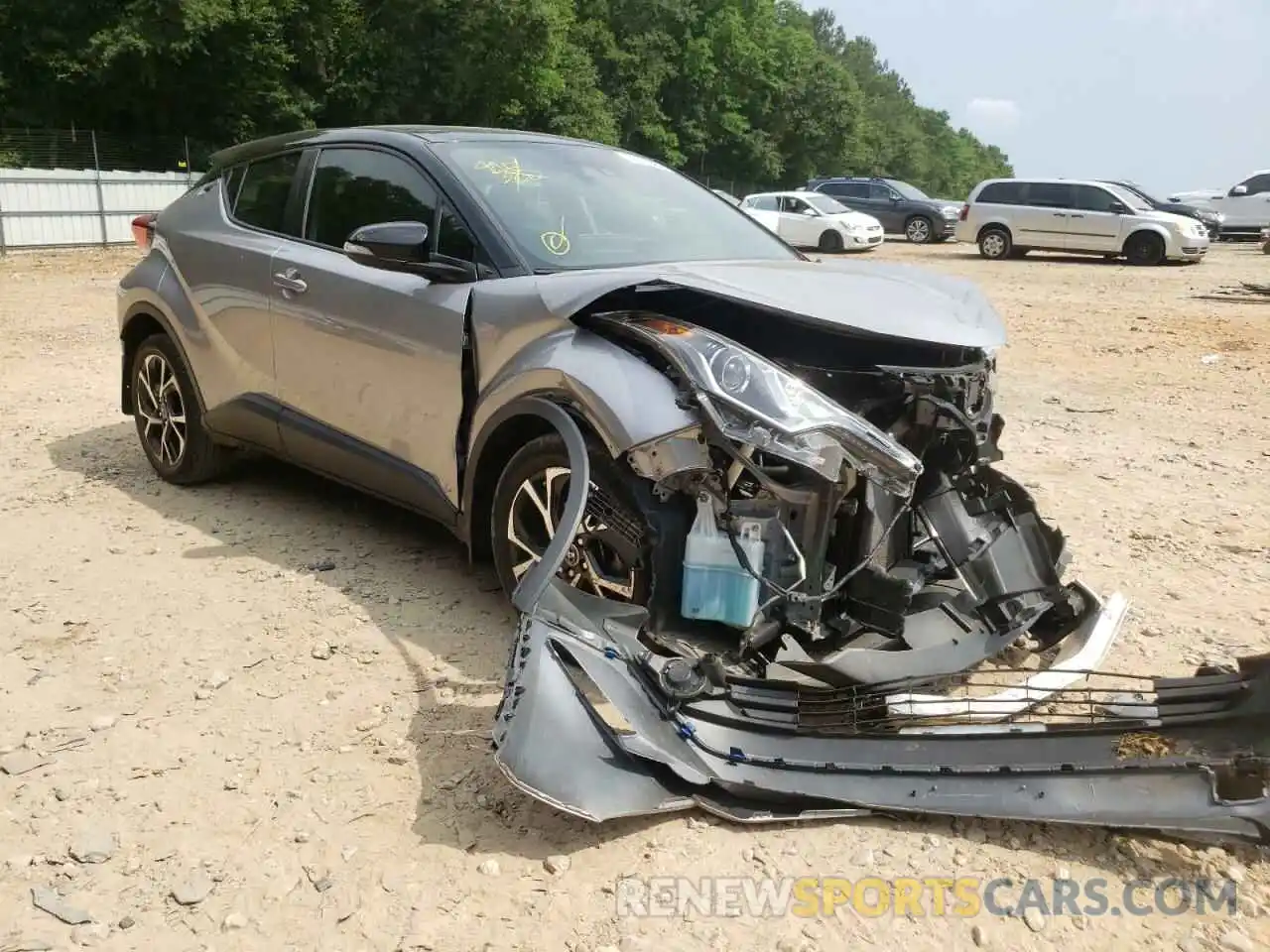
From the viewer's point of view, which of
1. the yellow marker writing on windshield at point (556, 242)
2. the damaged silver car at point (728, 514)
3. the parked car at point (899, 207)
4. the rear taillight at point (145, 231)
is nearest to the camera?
the damaged silver car at point (728, 514)

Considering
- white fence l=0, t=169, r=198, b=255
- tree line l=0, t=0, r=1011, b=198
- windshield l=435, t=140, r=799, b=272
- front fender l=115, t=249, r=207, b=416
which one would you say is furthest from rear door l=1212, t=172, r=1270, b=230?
front fender l=115, t=249, r=207, b=416

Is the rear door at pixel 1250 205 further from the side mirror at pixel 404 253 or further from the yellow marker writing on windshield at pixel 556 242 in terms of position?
the side mirror at pixel 404 253

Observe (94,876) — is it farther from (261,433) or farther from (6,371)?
(6,371)

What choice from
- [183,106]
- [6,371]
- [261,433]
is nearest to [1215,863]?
[261,433]

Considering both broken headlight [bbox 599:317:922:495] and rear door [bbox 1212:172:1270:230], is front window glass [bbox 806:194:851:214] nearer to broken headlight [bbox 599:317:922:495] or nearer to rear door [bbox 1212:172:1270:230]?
rear door [bbox 1212:172:1270:230]

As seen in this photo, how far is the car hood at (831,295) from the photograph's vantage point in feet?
9.87

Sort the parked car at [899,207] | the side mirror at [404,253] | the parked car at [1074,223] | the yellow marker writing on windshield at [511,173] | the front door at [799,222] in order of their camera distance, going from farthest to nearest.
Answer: the parked car at [899,207]
the front door at [799,222]
the parked car at [1074,223]
the yellow marker writing on windshield at [511,173]
the side mirror at [404,253]

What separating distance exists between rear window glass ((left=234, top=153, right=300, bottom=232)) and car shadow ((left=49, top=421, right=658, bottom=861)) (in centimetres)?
134

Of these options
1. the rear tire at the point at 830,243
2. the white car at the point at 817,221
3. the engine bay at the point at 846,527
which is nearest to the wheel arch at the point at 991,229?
the white car at the point at 817,221

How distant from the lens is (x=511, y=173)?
4027 millimetres

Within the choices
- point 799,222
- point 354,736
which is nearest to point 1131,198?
point 799,222

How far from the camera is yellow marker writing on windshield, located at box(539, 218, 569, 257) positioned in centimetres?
373

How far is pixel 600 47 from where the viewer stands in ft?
165

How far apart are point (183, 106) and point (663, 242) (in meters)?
33.3
